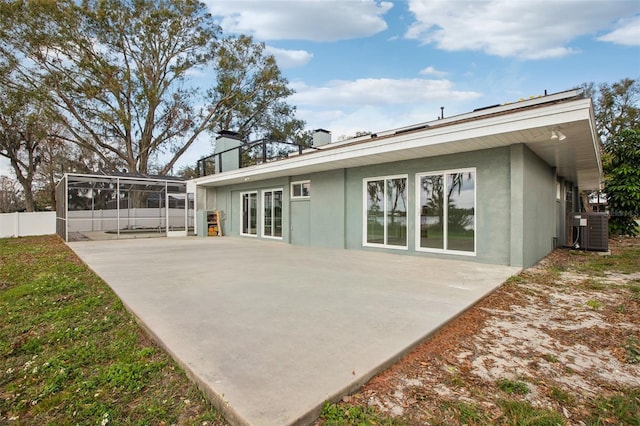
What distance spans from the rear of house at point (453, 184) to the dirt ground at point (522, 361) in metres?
2.41

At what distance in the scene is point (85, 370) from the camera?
2.31 metres

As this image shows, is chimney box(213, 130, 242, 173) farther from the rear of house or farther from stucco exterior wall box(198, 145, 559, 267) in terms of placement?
stucco exterior wall box(198, 145, 559, 267)

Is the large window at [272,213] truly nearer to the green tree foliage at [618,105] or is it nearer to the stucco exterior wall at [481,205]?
the stucco exterior wall at [481,205]

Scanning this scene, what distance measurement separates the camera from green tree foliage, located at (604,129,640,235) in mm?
11320

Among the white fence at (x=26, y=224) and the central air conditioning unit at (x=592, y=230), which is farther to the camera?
the white fence at (x=26, y=224)

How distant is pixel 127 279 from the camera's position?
16.4ft

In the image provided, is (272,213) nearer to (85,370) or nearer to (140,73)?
(85,370)

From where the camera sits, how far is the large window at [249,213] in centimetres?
1221

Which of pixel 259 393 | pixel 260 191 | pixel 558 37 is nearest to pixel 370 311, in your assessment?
pixel 259 393

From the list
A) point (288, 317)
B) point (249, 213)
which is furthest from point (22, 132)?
point (288, 317)

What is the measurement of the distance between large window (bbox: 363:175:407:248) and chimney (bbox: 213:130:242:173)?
7302 mm

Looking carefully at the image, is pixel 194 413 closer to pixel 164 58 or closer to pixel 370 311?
pixel 370 311

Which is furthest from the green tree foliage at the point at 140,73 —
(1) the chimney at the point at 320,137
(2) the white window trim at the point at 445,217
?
(2) the white window trim at the point at 445,217

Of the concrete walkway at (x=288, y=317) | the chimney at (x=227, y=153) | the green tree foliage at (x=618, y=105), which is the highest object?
the green tree foliage at (x=618, y=105)
